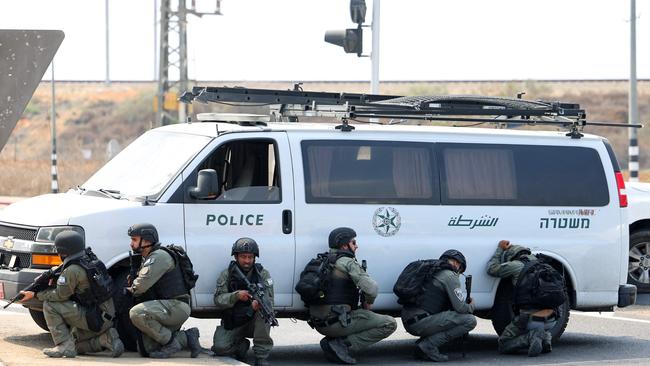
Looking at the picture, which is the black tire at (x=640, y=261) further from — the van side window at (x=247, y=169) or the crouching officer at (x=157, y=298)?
the crouching officer at (x=157, y=298)

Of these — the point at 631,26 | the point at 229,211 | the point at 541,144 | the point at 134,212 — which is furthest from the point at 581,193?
the point at 631,26

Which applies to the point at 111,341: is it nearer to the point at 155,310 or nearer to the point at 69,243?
the point at 155,310

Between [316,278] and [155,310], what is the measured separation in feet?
4.70

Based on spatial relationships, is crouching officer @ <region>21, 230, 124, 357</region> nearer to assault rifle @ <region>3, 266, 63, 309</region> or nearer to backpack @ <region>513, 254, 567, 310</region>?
assault rifle @ <region>3, 266, 63, 309</region>

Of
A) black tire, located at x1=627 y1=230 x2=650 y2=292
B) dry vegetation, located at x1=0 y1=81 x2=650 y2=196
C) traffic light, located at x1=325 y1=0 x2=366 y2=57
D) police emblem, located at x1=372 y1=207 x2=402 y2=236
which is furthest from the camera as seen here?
dry vegetation, located at x1=0 y1=81 x2=650 y2=196

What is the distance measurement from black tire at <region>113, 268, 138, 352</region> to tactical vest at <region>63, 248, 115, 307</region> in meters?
0.39

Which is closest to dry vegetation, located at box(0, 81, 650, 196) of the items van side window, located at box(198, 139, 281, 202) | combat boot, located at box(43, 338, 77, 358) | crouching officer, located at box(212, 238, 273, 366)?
van side window, located at box(198, 139, 281, 202)

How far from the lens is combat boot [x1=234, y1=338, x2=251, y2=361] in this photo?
11.8 m

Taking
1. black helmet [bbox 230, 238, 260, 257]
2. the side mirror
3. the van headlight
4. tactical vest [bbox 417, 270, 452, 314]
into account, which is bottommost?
tactical vest [bbox 417, 270, 452, 314]

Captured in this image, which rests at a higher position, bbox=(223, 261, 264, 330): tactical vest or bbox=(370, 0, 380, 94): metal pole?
bbox=(370, 0, 380, 94): metal pole

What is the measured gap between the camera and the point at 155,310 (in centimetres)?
1130

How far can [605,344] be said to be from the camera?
535 inches

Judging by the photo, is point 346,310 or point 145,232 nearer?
point 145,232

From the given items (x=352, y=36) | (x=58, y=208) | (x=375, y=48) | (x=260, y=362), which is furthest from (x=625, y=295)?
(x=375, y=48)
